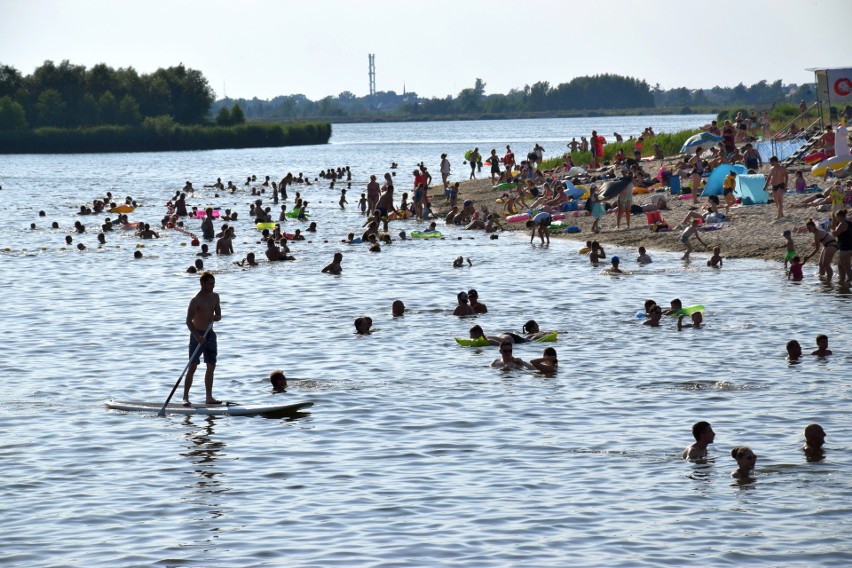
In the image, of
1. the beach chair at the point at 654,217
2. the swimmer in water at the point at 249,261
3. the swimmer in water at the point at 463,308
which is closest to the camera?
the swimmer in water at the point at 463,308

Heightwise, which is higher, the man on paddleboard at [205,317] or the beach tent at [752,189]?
the beach tent at [752,189]

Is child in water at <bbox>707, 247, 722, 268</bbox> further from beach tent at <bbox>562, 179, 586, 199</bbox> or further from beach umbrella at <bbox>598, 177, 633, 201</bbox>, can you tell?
beach tent at <bbox>562, 179, 586, 199</bbox>

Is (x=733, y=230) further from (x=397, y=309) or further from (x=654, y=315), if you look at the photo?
(x=397, y=309)

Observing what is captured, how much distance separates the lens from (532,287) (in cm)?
2978

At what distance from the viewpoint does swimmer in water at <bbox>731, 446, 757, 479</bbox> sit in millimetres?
13422

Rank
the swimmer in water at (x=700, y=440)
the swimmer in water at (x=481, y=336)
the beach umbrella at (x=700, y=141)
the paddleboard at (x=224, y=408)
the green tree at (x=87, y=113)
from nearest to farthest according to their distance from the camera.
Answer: the swimmer in water at (x=700, y=440), the paddleboard at (x=224, y=408), the swimmer in water at (x=481, y=336), the beach umbrella at (x=700, y=141), the green tree at (x=87, y=113)

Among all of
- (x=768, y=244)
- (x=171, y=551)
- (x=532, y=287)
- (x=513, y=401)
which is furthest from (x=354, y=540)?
(x=768, y=244)

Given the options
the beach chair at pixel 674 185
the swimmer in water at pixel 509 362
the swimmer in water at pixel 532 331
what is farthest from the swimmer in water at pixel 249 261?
the swimmer in water at pixel 509 362

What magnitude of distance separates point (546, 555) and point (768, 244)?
2275 centimetres

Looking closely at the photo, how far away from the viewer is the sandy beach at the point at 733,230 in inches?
1270

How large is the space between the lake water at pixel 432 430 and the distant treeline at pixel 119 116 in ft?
349

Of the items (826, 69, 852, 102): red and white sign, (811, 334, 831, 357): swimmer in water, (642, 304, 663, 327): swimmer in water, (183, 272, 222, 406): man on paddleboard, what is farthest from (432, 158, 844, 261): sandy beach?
(183, 272, 222, 406): man on paddleboard

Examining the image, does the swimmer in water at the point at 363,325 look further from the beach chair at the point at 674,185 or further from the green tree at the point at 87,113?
the green tree at the point at 87,113

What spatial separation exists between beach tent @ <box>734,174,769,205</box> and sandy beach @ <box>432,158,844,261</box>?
0.35 metres
